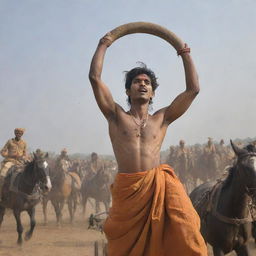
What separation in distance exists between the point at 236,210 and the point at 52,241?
8110 millimetres

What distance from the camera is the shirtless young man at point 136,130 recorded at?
Result: 121 inches

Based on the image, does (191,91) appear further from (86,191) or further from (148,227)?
(86,191)

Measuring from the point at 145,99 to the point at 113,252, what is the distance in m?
1.31

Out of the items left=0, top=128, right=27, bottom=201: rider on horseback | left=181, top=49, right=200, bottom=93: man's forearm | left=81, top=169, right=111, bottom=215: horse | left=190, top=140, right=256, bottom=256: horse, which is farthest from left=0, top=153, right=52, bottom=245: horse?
left=181, top=49, right=200, bottom=93: man's forearm

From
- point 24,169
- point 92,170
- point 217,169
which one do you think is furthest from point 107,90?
point 217,169

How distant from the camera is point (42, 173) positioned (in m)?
11.2

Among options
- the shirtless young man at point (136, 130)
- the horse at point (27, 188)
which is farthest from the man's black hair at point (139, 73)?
the horse at point (27, 188)

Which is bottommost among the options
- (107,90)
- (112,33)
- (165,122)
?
(165,122)

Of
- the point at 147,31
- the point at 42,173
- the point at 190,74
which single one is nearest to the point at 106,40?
the point at 147,31

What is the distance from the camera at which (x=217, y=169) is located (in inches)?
961

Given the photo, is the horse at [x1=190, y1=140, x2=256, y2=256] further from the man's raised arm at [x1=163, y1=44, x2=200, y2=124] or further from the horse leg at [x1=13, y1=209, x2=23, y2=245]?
the horse leg at [x1=13, y1=209, x2=23, y2=245]

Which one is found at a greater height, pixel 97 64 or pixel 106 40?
pixel 106 40

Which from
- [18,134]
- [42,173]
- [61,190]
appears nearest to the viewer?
[42,173]

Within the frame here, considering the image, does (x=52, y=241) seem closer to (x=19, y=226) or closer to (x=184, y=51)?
(x=19, y=226)
